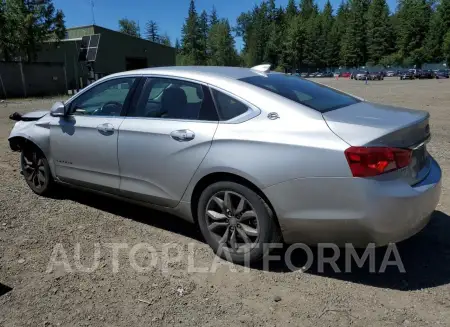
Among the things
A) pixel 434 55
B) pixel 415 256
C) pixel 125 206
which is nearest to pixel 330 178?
pixel 415 256

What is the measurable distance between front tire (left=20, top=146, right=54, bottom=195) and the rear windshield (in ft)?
9.13

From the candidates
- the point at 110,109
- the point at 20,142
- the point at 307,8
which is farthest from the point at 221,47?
the point at 110,109

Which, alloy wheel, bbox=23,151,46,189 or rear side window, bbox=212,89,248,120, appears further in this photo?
alloy wheel, bbox=23,151,46,189

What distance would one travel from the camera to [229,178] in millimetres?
3320

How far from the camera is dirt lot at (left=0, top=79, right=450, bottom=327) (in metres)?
2.81

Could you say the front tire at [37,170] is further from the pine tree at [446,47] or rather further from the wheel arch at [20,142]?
the pine tree at [446,47]

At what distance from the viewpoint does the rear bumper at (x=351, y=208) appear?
2.79m

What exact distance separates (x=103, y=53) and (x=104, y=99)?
140 feet

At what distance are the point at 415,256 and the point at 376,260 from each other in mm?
365

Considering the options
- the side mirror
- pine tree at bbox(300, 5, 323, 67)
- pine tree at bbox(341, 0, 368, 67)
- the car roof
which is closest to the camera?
the car roof

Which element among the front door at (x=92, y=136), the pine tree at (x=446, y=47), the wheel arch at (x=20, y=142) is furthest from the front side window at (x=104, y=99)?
the pine tree at (x=446, y=47)

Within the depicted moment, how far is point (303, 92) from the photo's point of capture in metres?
3.68

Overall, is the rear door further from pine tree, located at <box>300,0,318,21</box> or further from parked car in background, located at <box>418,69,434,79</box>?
pine tree, located at <box>300,0,318,21</box>

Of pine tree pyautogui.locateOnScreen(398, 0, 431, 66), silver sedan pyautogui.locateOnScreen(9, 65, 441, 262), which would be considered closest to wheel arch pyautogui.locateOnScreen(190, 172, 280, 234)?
silver sedan pyautogui.locateOnScreen(9, 65, 441, 262)
